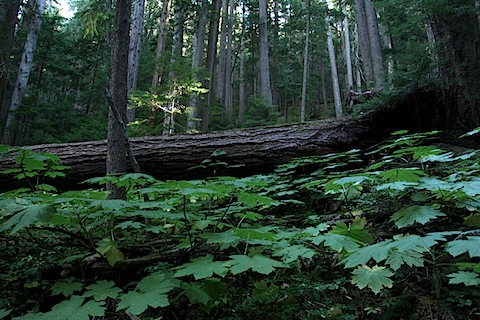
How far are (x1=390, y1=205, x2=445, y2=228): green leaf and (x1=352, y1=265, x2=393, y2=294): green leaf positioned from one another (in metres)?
0.36

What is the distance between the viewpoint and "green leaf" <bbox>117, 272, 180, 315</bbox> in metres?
1.32

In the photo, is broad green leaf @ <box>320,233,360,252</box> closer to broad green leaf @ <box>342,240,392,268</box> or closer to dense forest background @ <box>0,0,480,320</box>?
dense forest background @ <box>0,0,480,320</box>

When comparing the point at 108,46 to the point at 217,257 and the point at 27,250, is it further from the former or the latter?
the point at 217,257

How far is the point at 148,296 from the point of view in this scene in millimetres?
1393

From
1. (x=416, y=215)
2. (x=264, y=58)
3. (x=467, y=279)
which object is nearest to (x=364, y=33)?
(x=264, y=58)

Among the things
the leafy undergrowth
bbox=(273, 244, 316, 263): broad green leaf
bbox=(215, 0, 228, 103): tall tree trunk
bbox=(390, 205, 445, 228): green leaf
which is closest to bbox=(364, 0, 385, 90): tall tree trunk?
bbox=(215, 0, 228, 103): tall tree trunk

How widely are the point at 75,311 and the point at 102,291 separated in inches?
10.3

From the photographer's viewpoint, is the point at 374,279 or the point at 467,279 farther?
the point at 374,279

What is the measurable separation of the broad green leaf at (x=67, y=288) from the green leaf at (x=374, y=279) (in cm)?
163

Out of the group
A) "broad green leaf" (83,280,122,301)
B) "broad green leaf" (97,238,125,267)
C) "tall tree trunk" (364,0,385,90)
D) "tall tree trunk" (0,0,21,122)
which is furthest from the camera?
"tall tree trunk" (364,0,385,90)

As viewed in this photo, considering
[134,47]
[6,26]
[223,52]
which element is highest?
[223,52]

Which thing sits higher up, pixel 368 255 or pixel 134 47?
pixel 134 47

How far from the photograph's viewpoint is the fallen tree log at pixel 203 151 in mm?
4836

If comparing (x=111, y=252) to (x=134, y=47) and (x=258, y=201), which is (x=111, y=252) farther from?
(x=134, y=47)
